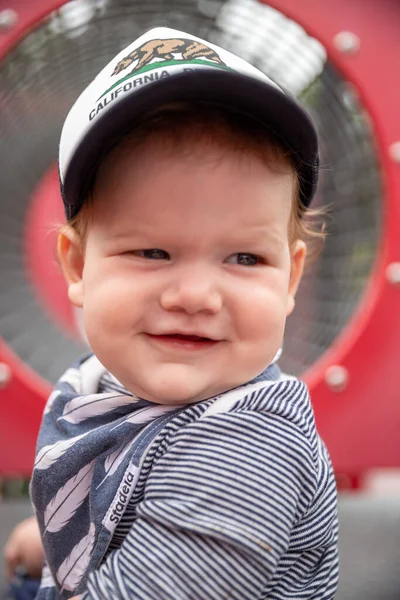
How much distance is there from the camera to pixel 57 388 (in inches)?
34.0

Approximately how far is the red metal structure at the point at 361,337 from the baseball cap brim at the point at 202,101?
617mm

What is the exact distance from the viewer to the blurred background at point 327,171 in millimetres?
1216

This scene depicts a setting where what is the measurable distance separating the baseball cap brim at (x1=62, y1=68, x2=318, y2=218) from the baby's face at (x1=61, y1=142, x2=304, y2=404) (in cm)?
2

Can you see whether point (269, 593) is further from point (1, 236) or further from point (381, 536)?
point (1, 236)

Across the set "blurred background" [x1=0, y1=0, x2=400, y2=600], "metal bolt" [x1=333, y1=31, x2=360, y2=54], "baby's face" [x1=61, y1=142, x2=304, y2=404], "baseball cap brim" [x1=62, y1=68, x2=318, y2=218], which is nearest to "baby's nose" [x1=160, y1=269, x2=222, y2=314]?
"baby's face" [x1=61, y1=142, x2=304, y2=404]

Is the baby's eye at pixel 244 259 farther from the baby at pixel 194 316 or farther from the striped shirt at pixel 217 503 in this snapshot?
the striped shirt at pixel 217 503

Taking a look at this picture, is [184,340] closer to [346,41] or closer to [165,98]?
[165,98]

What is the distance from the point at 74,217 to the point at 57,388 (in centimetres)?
23

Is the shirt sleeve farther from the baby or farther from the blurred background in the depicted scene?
the blurred background

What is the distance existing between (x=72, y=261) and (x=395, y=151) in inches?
25.5

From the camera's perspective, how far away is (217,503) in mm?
608

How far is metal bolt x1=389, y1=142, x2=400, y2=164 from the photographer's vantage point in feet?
4.02

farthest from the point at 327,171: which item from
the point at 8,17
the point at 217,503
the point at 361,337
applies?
the point at 217,503

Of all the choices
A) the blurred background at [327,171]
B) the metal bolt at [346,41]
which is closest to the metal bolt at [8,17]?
the blurred background at [327,171]
